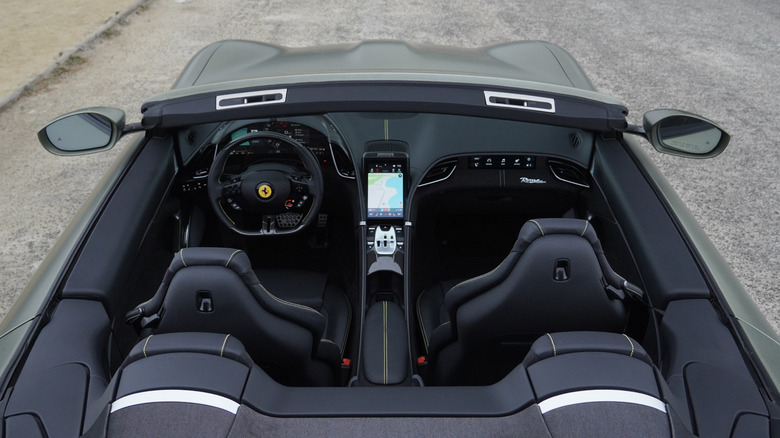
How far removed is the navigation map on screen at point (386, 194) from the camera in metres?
3.60

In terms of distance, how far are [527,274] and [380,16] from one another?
25.4 ft

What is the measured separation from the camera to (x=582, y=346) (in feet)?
5.64

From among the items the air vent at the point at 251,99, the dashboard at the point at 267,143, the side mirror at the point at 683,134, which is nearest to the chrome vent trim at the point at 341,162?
the dashboard at the point at 267,143

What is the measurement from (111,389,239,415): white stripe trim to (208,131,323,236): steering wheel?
72.2 inches

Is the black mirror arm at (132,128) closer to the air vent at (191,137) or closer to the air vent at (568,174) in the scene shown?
the air vent at (191,137)

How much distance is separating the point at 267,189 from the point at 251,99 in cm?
79

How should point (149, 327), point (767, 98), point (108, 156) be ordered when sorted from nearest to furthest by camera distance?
point (149, 327) → point (108, 156) → point (767, 98)

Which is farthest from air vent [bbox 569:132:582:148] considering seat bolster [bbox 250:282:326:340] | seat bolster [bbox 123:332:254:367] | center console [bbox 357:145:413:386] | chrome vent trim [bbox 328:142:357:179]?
seat bolster [bbox 123:332:254:367]

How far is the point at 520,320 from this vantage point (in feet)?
7.23

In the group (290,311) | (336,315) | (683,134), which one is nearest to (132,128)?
(290,311)

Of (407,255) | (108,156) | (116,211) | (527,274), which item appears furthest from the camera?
(108,156)

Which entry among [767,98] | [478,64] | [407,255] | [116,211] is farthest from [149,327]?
[767,98]

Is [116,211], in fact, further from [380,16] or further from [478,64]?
[380,16]

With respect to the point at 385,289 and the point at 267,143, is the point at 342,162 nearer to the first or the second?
the point at 267,143
